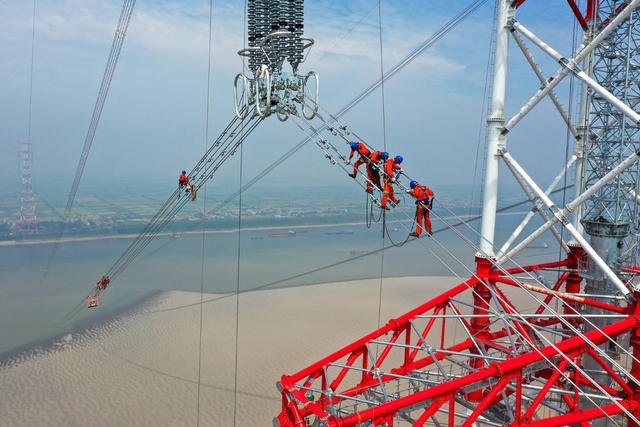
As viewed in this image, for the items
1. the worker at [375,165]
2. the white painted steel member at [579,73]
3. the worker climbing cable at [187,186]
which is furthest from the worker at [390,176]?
the worker climbing cable at [187,186]

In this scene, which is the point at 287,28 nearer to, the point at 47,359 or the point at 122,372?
the point at 122,372

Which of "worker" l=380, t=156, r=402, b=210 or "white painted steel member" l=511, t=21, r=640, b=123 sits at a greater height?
"white painted steel member" l=511, t=21, r=640, b=123

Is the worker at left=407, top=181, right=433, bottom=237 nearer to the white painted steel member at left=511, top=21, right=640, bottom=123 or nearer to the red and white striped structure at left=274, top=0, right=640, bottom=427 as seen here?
the red and white striped structure at left=274, top=0, right=640, bottom=427

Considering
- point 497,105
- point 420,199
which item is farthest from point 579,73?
point 420,199

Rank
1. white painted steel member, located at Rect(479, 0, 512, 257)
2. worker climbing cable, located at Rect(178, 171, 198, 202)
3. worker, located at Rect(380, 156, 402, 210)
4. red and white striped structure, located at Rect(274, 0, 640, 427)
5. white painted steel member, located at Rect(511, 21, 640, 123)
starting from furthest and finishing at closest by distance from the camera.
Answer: worker climbing cable, located at Rect(178, 171, 198, 202), white painted steel member, located at Rect(479, 0, 512, 257), worker, located at Rect(380, 156, 402, 210), white painted steel member, located at Rect(511, 21, 640, 123), red and white striped structure, located at Rect(274, 0, 640, 427)

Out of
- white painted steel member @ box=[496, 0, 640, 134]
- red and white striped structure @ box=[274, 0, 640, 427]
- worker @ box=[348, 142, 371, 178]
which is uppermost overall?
white painted steel member @ box=[496, 0, 640, 134]

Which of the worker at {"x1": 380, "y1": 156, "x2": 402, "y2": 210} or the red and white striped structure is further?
the worker at {"x1": 380, "y1": 156, "x2": 402, "y2": 210}

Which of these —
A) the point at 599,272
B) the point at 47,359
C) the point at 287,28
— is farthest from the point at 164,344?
the point at 599,272

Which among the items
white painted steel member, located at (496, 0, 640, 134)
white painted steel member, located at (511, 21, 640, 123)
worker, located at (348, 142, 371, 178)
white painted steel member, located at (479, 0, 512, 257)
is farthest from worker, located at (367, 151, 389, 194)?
white painted steel member, located at (511, 21, 640, 123)

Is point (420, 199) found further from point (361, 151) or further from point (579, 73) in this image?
point (579, 73)
